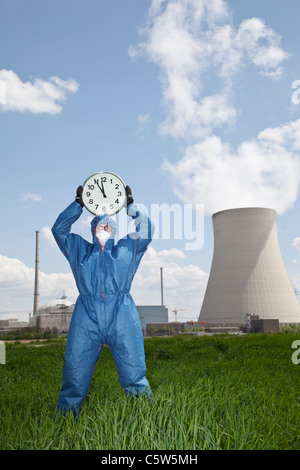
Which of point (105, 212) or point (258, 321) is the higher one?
point (105, 212)

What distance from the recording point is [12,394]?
3871 mm

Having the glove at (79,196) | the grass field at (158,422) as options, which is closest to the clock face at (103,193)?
the glove at (79,196)

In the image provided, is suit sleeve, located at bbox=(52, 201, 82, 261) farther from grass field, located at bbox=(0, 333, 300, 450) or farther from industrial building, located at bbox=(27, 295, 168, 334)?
industrial building, located at bbox=(27, 295, 168, 334)

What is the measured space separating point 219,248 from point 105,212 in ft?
71.3

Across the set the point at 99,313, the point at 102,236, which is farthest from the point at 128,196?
the point at 99,313

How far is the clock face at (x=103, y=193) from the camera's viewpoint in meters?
3.07

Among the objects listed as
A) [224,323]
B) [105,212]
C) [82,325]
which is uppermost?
[105,212]

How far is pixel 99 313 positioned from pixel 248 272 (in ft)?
71.8

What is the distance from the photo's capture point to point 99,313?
2744 millimetres

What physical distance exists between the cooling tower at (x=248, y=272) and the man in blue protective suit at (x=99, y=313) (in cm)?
2110

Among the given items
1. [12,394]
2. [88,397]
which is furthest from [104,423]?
[12,394]

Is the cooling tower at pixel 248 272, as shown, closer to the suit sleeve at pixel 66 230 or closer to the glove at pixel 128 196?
the glove at pixel 128 196

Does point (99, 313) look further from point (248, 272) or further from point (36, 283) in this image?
point (36, 283)
